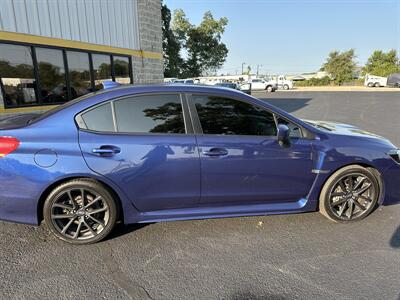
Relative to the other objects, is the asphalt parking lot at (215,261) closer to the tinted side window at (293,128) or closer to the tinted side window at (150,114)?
the tinted side window at (293,128)

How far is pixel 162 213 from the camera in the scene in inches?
117

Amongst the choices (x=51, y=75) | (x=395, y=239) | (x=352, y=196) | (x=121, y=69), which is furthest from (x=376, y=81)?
(x=395, y=239)

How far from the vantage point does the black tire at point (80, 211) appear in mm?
2768

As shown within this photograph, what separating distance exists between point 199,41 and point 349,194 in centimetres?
5021

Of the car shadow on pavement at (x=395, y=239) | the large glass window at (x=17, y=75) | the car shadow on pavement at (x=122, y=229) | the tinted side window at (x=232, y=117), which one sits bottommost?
the car shadow on pavement at (x=395, y=239)

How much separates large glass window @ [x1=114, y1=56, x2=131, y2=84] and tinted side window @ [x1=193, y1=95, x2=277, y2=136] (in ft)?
23.3

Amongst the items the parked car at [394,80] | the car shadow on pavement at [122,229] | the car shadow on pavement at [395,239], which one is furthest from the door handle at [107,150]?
the parked car at [394,80]

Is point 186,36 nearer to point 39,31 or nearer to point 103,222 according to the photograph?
point 39,31

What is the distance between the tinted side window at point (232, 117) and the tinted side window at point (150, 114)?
239 millimetres

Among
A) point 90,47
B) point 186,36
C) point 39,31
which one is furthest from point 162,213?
point 186,36

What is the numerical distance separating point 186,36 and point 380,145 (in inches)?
1994

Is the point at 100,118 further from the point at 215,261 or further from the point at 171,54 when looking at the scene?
the point at 171,54

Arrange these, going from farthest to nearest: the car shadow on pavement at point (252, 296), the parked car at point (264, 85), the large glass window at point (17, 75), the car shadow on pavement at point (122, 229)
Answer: the parked car at point (264, 85), the large glass window at point (17, 75), the car shadow on pavement at point (122, 229), the car shadow on pavement at point (252, 296)

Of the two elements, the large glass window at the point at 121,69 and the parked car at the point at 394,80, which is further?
the parked car at the point at 394,80
